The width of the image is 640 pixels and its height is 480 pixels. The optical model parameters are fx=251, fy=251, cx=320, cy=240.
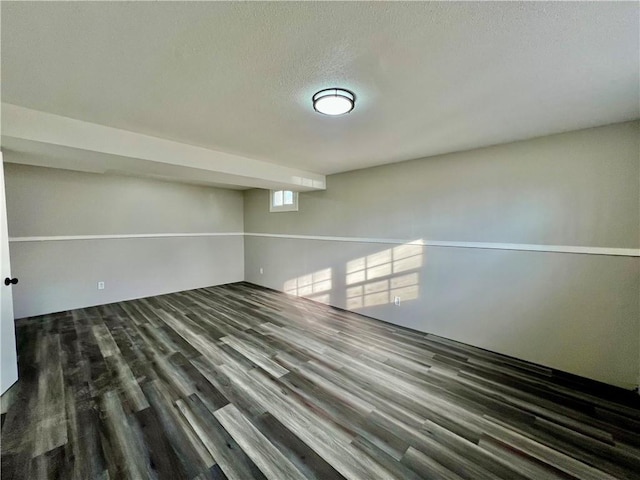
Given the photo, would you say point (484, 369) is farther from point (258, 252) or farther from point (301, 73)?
point (258, 252)

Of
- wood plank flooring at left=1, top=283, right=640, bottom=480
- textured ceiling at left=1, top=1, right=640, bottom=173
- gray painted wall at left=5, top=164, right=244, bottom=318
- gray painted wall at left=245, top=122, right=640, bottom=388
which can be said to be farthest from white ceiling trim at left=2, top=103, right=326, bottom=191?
wood plank flooring at left=1, top=283, right=640, bottom=480

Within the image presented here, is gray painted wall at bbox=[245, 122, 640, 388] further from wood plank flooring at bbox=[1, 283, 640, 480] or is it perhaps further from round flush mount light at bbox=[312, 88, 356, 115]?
round flush mount light at bbox=[312, 88, 356, 115]

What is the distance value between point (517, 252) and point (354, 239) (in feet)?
6.80

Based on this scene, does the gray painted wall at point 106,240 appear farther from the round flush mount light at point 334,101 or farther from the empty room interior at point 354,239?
the round flush mount light at point 334,101

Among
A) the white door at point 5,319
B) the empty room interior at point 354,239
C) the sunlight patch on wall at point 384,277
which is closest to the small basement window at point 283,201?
the empty room interior at point 354,239

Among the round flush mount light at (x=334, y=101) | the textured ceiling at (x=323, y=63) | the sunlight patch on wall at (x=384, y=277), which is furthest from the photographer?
the sunlight patch on wall at (x=384, y=277)

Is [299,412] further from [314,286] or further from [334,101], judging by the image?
[314,286]

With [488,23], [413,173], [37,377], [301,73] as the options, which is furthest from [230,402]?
[413,173]

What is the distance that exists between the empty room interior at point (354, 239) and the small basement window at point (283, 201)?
3.50 ft

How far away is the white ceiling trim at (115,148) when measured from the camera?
1905 mm

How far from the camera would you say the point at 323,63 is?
136cm

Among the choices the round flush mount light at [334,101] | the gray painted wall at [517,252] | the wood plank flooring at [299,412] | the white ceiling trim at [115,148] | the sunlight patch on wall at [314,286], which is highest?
the round flush mount light at [334,101]

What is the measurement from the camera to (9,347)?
Answer: 2150 mm

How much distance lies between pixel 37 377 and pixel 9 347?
373 millimetres
